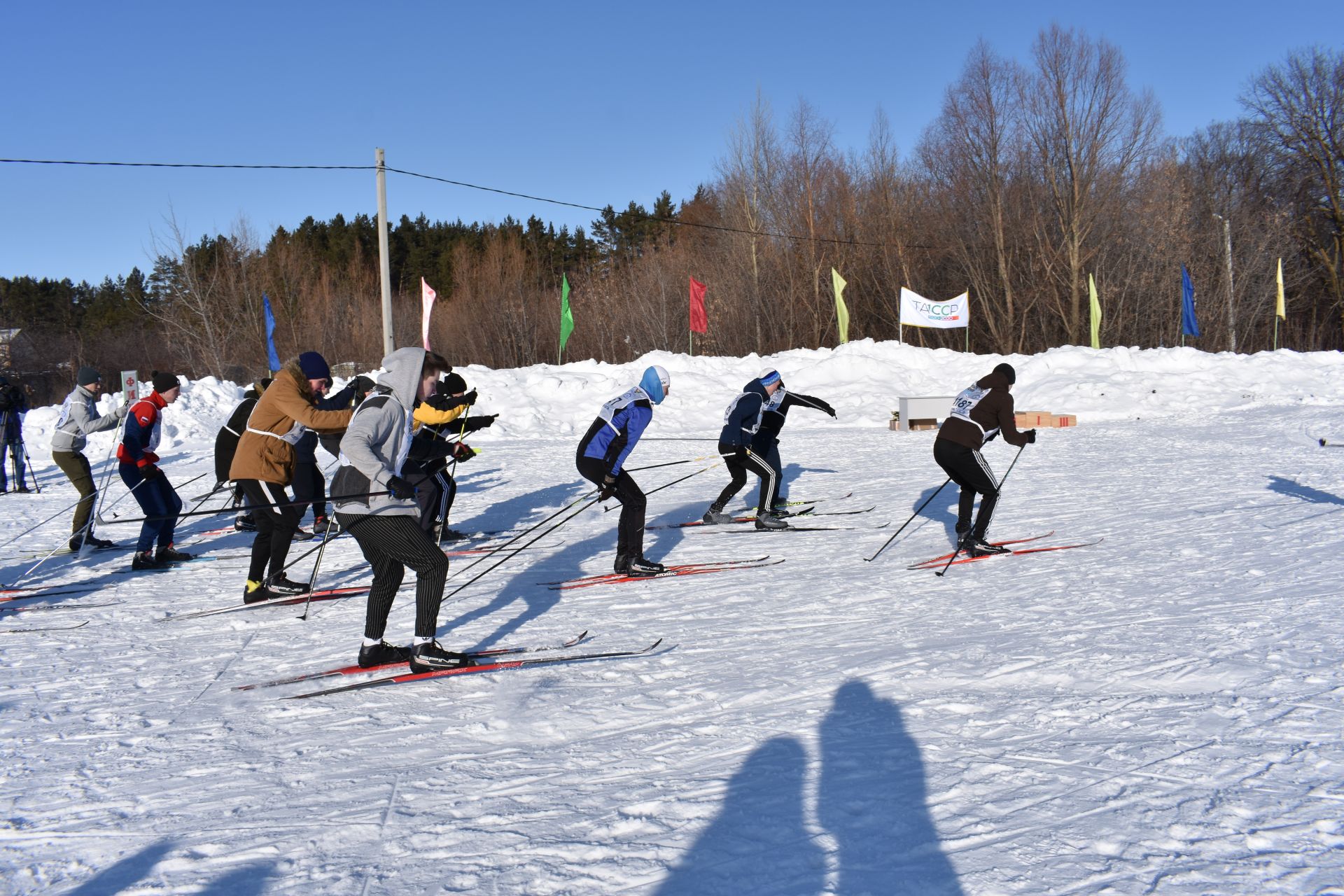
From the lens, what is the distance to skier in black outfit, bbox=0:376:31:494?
522 inches

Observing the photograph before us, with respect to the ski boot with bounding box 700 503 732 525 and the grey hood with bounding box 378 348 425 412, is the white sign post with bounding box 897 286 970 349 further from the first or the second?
the grey hood with bounding box 378 348 425 412

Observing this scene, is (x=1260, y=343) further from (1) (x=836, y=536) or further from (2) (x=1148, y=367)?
(1) (x=836, y=536)

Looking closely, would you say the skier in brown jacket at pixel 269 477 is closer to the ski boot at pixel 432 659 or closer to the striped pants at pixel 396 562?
the striped pants at pixel 396 562

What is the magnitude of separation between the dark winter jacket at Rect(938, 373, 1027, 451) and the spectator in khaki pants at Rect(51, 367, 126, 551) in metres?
7.74

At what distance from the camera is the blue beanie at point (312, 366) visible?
6621 mm

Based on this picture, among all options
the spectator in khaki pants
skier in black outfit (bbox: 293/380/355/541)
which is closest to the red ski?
skier in black outfit (bbox: 293/380/355/541)

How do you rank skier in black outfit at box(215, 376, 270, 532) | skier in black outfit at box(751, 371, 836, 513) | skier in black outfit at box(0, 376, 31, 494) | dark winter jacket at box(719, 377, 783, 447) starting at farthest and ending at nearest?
skier in black outfit at box(0, 376, 31, 494), skier in black outfit at box(751, 371, 836, 513), dark winter jacket at box(719, 377, 783, 447), skier in black outfit at box(215, 376, 270, 532)

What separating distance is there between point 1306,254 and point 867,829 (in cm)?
4471

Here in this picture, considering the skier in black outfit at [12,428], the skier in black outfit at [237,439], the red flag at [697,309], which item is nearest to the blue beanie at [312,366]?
the skier in black outfit at [237,439]

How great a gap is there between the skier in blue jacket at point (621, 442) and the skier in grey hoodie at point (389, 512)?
246cm

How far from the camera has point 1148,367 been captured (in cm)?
2200

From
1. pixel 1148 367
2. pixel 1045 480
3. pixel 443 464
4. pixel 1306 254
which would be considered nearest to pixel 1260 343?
pixel 1306 254

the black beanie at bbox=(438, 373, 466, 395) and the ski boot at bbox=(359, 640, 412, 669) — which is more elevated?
the black beanie at bbox=(438, 373, 466, 395)

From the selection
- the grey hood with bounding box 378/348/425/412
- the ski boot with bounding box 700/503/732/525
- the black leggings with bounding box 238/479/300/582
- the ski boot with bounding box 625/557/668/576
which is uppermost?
the grey hood with bounding box 378/348/425/412
